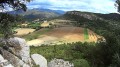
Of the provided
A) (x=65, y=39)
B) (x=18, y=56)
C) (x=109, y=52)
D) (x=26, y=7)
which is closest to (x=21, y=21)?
(x=26, y=7)

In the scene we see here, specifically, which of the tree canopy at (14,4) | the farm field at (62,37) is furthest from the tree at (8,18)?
the farm field at (62,37)

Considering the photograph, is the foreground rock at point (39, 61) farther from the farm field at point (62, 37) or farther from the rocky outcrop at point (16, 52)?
the farm field at point (62, 37)

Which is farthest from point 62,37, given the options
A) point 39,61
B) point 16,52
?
point 16,52

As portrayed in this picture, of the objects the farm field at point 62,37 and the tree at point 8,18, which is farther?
the farm field at point 62,37

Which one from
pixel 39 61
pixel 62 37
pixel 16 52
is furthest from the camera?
pixel 62 37

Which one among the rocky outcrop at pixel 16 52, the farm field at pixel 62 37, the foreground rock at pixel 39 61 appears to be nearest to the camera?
the rocky outcrop at pixel 16 52

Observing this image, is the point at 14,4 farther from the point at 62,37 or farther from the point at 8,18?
the point at 62,37

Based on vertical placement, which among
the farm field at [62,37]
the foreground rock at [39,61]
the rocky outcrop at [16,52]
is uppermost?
the rocky outcrop at [16,52]

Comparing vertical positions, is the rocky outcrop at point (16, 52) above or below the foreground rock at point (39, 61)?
above

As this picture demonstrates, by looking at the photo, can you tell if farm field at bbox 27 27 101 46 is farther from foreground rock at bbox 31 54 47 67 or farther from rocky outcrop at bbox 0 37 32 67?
rocky outcrop at bbox 0 37 32 67

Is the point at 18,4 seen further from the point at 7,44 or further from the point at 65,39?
the point at 65,39

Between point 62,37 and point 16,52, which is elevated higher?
point 16,52

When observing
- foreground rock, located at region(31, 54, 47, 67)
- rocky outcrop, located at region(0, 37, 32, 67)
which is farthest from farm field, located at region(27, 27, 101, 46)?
rocky outcrop, located at region(0, 37, 32, 67)
